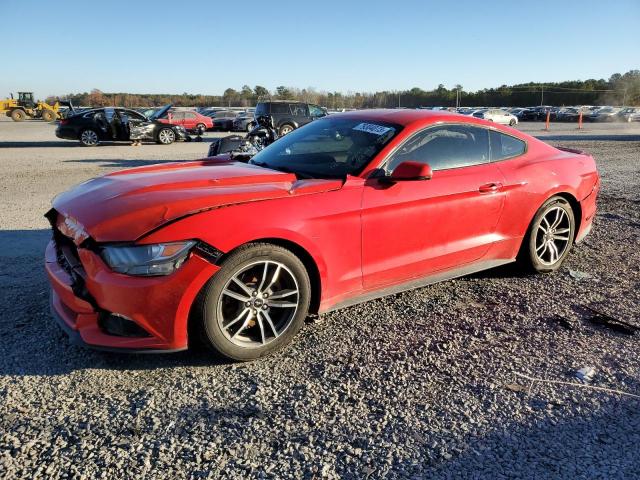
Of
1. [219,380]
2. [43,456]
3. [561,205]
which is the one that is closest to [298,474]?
[219,380]

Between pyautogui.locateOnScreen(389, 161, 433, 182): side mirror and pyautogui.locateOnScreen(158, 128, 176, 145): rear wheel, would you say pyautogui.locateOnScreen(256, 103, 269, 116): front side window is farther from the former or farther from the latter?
pyautogui.locateOnScreen(389, 161, 433, 182): side mirror

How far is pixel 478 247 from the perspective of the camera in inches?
162

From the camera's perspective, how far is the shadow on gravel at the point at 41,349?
303 centimetres

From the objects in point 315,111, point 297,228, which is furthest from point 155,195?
point 315,111

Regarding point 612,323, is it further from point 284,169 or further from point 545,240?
point 284,169

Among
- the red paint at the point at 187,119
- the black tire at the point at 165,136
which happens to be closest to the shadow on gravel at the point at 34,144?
the black tire at the point at 165,136

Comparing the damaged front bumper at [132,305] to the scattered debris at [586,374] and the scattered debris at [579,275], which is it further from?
the scattered debris at [579,275]

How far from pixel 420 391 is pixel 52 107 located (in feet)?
167

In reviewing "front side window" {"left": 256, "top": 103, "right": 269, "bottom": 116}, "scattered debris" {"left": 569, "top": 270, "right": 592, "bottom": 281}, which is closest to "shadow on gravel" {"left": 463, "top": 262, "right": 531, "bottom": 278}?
"scattered debris" {"left": 569, "top": 270, "right": 592, "bottom": 281}

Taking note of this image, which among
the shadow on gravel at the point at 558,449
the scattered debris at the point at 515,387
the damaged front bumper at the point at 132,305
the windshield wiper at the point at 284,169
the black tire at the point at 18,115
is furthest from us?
the black tire at the point at 18,115

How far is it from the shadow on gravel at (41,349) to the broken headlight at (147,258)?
679 millimetres

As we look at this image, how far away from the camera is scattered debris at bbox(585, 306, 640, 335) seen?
3581mm

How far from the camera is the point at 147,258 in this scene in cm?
275

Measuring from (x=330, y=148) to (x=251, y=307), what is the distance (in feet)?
5.42
